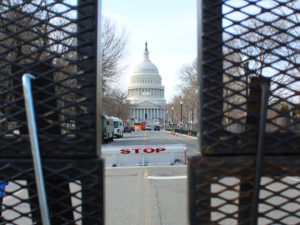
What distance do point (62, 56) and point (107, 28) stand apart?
2609 centimetres

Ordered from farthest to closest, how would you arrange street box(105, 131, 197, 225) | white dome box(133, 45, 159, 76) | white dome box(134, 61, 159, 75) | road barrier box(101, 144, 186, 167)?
white dome box(134, 61, 159, 75) < white dome box(133, 45, 159, 76) < road barrier box(101, 144, 186, 167) < street box(105, 131, 197, 225)

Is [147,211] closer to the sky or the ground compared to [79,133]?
closer to the ground

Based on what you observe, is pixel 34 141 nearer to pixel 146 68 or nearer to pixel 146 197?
pixel 146 197

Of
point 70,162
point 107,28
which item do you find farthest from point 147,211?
point 107,28

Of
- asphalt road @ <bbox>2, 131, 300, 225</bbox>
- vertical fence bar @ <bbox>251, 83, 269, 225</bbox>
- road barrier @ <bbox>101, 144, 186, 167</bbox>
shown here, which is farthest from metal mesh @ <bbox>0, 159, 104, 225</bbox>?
road barrier @ <bbox>101, 144, 186, 167</bbox>

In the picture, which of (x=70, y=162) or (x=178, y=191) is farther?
(x=178, y=191)

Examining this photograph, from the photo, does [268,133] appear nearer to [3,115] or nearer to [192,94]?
[3,115]

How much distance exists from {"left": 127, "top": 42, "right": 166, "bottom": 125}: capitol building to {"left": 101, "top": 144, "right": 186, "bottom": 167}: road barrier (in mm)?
104156

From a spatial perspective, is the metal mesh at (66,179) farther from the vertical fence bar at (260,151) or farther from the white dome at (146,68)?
the white dome at (146,68)

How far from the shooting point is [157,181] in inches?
381

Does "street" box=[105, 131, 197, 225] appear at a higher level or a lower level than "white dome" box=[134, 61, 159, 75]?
lower

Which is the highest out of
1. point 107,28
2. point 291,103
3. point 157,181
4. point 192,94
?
point 107,28

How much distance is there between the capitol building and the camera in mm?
121062

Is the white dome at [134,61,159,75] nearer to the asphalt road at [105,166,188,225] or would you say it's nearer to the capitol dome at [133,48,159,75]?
the capitol dome at [133,48,159,75]
